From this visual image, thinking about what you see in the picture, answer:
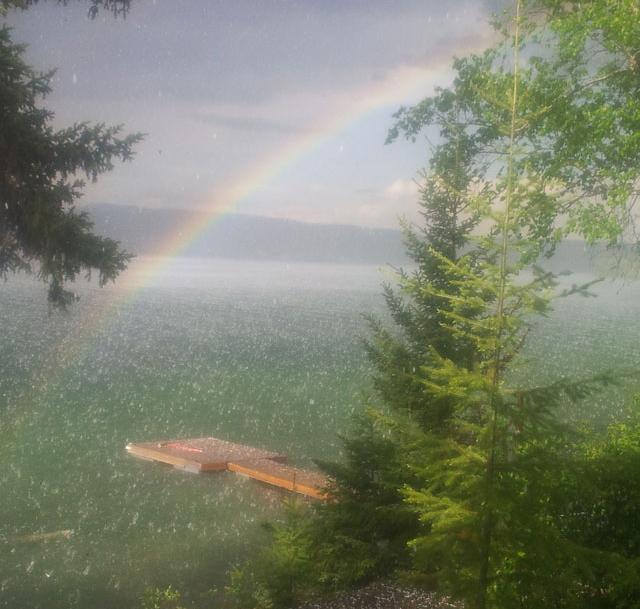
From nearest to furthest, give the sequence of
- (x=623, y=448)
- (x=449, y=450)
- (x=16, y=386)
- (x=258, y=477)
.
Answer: (x=449, y=450)
(x=623, y=448)
(x=258, y=477)
(x=16, y=386)

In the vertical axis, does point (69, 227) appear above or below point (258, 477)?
above

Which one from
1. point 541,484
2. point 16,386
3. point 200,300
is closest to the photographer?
point 541,484

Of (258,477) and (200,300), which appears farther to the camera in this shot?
(200,300)

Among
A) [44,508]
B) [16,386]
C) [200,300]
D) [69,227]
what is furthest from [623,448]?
[200,300]

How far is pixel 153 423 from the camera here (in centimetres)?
5006

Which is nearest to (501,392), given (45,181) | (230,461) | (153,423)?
(45,181)

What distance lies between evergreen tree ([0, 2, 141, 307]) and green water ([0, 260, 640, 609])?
1022 mm

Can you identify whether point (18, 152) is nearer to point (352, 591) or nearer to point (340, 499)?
point (340, 499)

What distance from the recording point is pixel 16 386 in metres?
61.9

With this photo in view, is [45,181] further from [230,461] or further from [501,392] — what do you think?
[230,461]

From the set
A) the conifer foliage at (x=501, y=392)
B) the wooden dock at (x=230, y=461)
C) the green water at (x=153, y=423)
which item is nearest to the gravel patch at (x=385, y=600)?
the conifer foliage at (x=501, y=392)

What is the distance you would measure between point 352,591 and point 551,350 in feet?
302

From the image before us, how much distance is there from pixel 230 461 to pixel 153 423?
72.8 ft

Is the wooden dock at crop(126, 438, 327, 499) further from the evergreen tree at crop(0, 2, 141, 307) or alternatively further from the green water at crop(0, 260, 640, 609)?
the evergreen tree at crop(0, 2, 141, 307)
